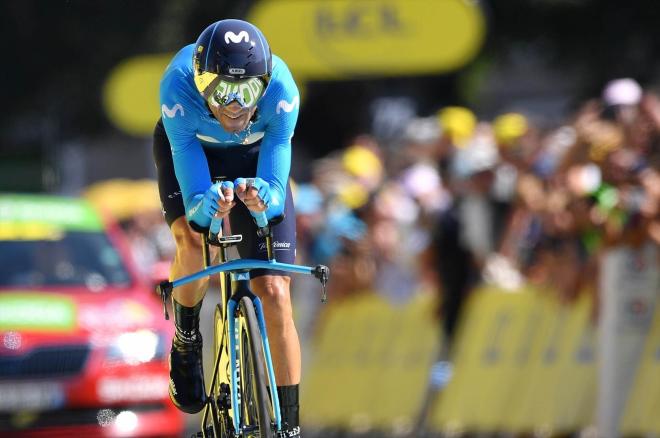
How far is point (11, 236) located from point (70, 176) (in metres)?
32.6

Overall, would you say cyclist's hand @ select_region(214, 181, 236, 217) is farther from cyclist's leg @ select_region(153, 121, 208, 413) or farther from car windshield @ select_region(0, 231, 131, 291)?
car windshield @ select_region(0, 231, 131, 291)

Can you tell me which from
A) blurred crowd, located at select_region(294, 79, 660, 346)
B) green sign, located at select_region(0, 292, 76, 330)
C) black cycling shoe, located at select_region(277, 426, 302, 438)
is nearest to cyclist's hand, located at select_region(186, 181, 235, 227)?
black cycling shoe, located at select_region(277, 426, 302, 438)

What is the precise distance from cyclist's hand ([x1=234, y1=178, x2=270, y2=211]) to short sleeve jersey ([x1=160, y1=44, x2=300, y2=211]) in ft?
0.40

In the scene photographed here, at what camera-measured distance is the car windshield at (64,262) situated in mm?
10688

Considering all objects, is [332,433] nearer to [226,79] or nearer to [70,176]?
[226,79]

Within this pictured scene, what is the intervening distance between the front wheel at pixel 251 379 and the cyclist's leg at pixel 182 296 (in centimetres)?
54

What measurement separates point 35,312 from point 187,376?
9.88 ft

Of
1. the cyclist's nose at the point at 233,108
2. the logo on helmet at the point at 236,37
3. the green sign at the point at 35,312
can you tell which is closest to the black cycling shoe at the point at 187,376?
the cyclist's nose at the point at 233,108

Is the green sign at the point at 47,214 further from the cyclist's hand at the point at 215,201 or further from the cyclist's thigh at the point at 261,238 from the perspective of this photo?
the cyclist's hand at the point at 215,201

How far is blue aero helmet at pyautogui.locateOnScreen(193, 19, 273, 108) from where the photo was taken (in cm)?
671

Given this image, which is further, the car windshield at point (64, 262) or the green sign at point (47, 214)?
the green sign at point (47, 214)

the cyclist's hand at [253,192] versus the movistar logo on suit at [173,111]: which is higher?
the movistar logo on suit at [173,111]

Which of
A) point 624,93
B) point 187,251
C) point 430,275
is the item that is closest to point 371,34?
point 430,275

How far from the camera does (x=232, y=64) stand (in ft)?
22.0
